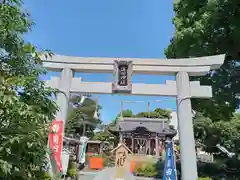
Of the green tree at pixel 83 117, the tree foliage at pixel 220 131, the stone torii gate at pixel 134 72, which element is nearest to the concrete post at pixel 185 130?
the stone torii gate at pixel 134 72

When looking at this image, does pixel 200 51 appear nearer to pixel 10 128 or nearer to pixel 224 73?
pixel 224 73

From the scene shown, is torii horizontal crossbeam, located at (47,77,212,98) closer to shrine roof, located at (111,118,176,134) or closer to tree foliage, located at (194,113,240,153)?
tree foliage, located at (194,113,240,153)

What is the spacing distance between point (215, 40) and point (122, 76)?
456 cm

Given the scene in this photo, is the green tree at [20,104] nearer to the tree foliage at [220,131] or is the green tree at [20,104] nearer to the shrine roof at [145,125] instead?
the tree foliage at [220,131]

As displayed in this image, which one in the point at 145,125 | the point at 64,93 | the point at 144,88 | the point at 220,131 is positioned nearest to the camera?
the point at 64,93

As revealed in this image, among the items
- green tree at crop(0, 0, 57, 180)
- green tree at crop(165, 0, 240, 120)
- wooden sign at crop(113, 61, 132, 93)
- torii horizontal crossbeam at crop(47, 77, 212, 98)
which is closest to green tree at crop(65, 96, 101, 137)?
green tree at crop(165, 0, 240, 120)

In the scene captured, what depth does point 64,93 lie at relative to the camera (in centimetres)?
752

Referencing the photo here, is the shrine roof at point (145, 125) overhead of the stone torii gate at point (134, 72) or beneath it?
overhead

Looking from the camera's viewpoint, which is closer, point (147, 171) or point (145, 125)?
point (147, 171)

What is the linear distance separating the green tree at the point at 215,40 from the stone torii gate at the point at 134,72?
6.92 ft

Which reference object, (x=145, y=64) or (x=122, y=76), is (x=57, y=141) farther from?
(x=145, y=64)

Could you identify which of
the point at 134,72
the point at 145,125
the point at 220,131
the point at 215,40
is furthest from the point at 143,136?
the point at 134,72

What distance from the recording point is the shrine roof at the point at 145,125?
97.2ft

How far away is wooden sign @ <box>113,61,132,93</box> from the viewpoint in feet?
25.0
